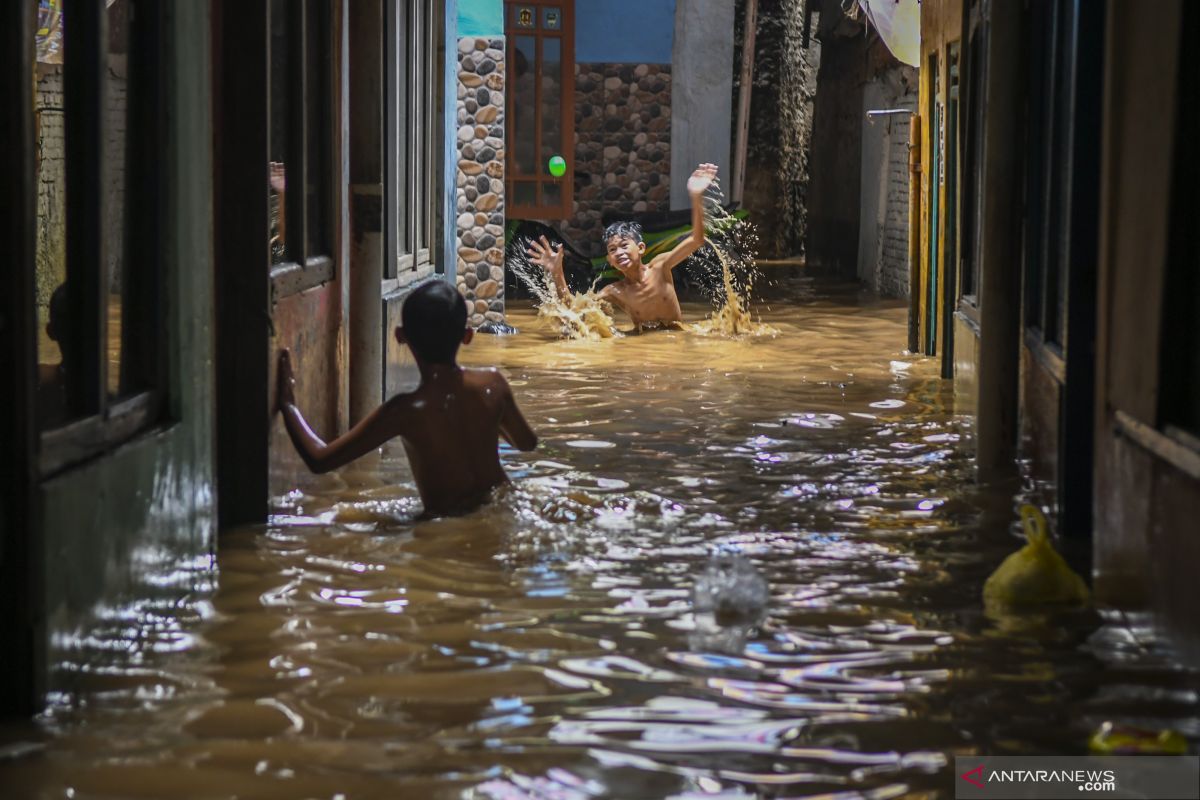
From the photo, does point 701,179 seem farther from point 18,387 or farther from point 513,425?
point 18,387

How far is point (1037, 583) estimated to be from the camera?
4465mm

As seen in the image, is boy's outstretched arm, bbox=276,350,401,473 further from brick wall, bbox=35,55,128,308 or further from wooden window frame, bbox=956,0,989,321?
brick wall, bbox=35,55,128,308

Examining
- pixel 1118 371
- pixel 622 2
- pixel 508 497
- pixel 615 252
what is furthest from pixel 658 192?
pixel 1118 371

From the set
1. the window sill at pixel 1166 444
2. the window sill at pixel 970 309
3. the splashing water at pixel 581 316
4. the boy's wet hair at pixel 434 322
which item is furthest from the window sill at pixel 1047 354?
the splashing water at pixel 581 316

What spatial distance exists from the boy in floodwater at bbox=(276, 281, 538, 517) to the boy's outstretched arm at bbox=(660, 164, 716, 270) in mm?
6340

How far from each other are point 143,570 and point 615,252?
9.57 metres

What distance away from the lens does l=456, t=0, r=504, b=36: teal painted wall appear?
1338 centimetres

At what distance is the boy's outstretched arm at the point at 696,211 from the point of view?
476 inches

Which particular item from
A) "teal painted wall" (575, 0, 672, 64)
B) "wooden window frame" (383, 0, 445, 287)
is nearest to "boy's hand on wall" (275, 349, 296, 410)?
"wooden window frame" (383, 0, 445, 287)

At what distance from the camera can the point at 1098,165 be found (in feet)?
16.6

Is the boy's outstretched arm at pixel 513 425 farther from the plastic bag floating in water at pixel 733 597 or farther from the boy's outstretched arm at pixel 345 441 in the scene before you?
the plastic bag floating in water at pixel 733 597

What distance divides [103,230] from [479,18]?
9.81 meters

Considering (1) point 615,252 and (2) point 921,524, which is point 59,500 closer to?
(2) point 921,524

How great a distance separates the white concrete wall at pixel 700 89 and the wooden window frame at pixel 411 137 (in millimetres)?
9409
